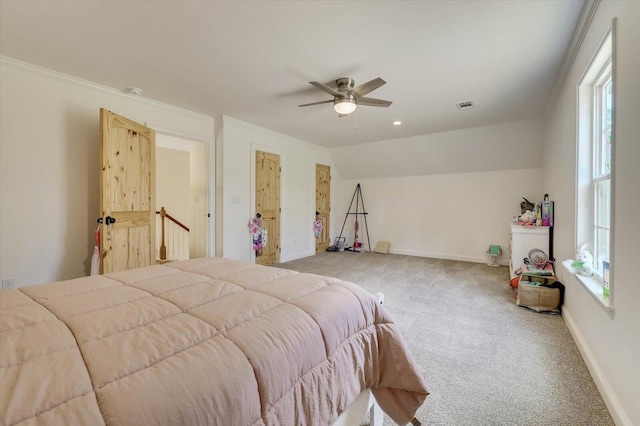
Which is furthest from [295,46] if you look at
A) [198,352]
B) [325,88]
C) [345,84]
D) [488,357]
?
[488,357]

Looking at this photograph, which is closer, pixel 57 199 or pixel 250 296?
pixel 250 296

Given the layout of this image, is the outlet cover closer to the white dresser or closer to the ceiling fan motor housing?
the ceiling fan motor housing

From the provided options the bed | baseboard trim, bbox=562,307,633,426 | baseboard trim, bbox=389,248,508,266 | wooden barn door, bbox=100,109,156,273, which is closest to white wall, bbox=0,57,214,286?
wooden barn door, bbox=100,109,156,273

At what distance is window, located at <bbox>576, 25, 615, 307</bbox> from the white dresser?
146cm

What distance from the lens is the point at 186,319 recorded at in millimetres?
1021

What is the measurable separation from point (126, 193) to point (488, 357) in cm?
376

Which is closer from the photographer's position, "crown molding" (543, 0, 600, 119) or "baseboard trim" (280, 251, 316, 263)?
"crown molding" (543, 0, 600, 119)

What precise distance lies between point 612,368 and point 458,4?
235cm

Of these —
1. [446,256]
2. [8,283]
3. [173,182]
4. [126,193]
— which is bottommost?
[446,256]

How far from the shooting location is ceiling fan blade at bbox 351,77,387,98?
96.9 inches

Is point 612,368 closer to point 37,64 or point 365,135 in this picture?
point 365,135

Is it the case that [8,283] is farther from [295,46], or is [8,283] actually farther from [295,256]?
[295,256]

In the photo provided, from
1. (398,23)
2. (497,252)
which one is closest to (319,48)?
(398,23)

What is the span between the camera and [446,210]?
223 inches
